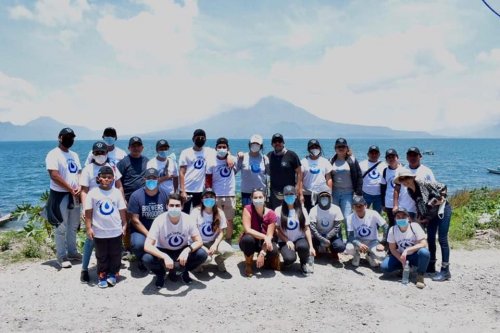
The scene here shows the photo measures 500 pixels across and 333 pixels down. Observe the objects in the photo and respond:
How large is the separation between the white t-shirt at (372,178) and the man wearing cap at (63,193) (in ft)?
19.4

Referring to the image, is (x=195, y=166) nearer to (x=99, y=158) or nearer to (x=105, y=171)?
(x=99, y=158)

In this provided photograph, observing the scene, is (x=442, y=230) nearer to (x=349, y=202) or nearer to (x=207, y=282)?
(x=349, y=202)

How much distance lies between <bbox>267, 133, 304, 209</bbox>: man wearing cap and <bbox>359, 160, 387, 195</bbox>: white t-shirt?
1663mm

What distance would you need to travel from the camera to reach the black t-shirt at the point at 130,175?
24.5 ft

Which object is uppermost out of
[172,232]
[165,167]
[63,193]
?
[165,167]

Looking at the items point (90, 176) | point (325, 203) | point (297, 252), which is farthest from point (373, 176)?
point (90, 176)

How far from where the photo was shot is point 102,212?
21.1 ft

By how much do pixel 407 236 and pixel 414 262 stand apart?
0.48 m

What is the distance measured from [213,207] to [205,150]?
159cm

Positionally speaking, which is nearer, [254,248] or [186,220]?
[186,220]

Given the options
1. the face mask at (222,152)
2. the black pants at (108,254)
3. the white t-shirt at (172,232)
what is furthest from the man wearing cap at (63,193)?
the face mask at (222,152)

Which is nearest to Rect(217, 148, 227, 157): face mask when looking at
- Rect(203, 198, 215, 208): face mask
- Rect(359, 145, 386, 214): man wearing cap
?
Rect(203, 198, 215, 208): face mask

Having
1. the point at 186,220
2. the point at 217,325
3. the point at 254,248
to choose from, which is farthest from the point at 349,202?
the point at 217,325

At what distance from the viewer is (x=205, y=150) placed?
8320 millimetres
